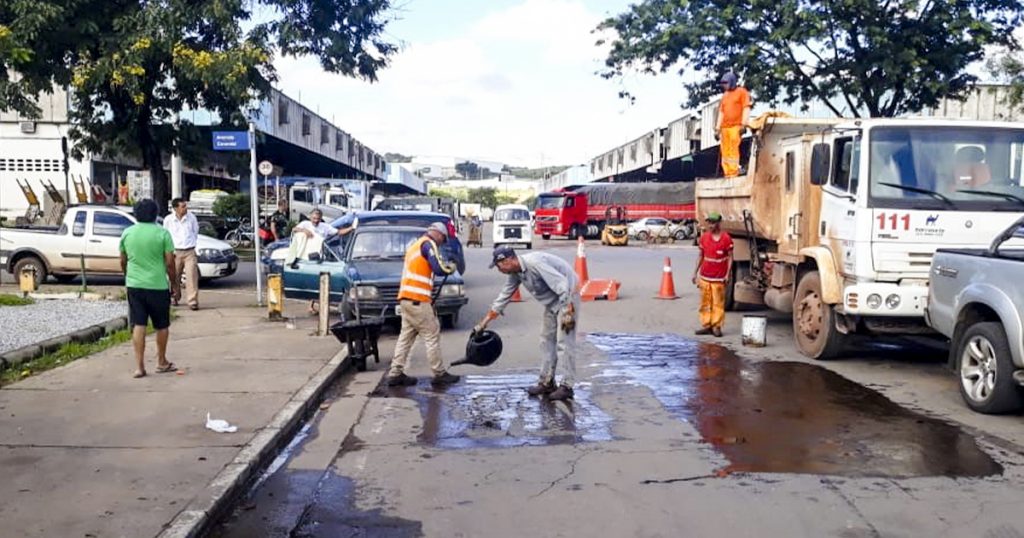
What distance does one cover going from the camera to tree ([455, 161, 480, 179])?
7357 inches

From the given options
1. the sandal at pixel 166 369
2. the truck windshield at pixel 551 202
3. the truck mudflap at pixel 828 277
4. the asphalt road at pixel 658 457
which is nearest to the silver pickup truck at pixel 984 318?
the asphalt road at pixel 658 457

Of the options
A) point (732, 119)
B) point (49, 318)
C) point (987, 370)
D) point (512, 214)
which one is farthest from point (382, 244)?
point (512, 214)

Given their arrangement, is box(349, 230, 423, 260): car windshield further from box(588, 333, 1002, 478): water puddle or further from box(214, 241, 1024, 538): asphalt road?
box(588, 333, 1002, 478): water puddle

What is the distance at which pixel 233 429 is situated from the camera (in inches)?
280

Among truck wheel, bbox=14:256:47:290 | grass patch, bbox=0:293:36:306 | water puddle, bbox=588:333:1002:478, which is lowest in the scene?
Result: water puddle, bbox=588:333:1002:478

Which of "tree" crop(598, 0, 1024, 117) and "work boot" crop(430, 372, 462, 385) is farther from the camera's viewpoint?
"tree" crop(598, 0, 1024, 117)

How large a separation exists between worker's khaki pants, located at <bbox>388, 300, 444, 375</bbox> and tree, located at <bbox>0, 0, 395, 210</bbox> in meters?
10.1

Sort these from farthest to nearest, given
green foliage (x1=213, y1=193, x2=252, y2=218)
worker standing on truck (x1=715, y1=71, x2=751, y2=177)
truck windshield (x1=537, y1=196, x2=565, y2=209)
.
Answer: truck windshield (x1=537, y1=196, x2=565, y2=209) → green foliage (x1=213, y1=193, x2=252, y2=218) → worker standing on truck (x1=715, y1=71, x2=751, y2=177)

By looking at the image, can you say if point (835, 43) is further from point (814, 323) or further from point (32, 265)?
point (32, 265)

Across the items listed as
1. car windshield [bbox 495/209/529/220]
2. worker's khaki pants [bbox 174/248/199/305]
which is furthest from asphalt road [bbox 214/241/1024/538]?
car windshield [bbox 495/209/529/220]

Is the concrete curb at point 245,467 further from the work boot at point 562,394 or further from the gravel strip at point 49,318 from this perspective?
the gravel strip at point 49,318

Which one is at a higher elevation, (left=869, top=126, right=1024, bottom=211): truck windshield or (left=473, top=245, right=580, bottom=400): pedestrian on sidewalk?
(left=869, top=126, right=1024, bottom=211): truck windshield

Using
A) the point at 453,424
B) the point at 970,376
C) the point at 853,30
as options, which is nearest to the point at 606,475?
the point at 453,424

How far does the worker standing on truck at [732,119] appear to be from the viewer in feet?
44.5
